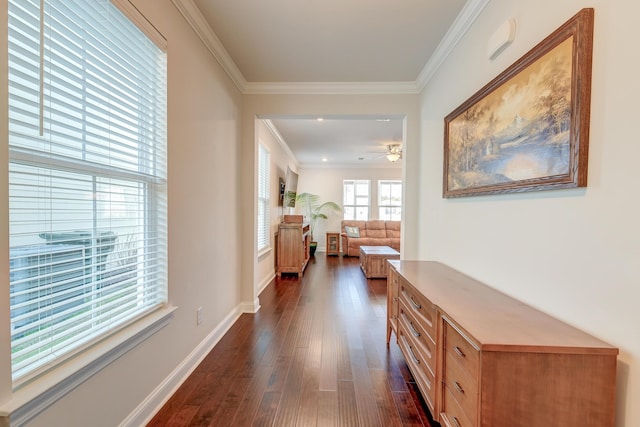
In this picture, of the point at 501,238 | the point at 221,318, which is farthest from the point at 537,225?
the point at 221,318

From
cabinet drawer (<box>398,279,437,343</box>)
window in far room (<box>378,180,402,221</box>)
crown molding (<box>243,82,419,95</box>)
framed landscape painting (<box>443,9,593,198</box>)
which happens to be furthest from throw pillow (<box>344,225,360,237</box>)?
framed landscape painting (<box>443,9,593,198</box>)

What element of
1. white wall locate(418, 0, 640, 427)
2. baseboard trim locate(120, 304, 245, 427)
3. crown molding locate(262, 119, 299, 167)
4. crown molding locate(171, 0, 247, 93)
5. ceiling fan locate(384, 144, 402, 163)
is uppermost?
crown molding locate(171, 0, 247, 93)

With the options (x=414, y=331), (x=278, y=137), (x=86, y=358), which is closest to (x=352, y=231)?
(x=278, y=137)

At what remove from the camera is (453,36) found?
218 centimetres

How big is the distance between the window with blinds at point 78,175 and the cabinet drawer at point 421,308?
62.4 inches

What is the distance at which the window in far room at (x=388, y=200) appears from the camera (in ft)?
27.1

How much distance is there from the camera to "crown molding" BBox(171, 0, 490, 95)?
6.36ft

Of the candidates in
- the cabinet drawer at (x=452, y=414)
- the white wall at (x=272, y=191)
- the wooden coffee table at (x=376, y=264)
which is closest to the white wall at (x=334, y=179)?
the white wall at (x=272, y=191)

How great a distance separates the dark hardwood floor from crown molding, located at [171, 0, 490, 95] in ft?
8.28

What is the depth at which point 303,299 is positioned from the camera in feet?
12.3

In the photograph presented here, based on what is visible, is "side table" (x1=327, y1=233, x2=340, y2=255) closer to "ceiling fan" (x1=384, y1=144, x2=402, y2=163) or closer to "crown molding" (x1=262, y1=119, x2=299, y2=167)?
"crown molding" (x1=262, y1=119, x2=299, y2=167)

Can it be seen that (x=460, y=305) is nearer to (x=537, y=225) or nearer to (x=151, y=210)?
(x=537, y=225)

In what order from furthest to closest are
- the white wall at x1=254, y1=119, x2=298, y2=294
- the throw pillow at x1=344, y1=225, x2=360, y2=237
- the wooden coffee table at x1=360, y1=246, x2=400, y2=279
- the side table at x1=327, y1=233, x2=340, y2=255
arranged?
the side table at x1=327, y1=233, x2=340, y2=255 → the throw pillow at x1=344, y1=225, x2=360, y2=237 → the wooden coffee table at x1=360, y1=246, x2=400, y2=279 → the white wall at x1=254, y1=119, x2=298, y2=294

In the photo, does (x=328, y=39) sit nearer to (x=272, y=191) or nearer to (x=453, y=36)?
(x=453, y=36)
